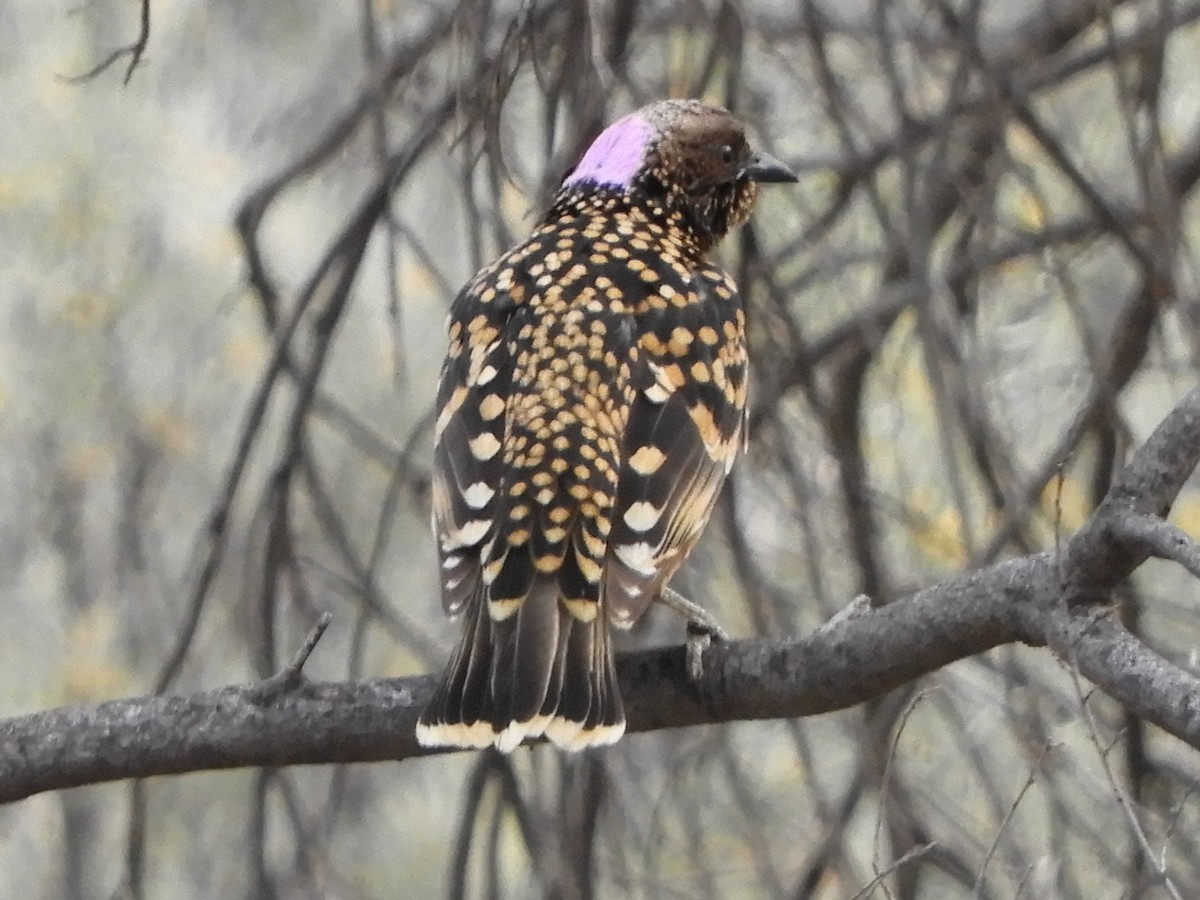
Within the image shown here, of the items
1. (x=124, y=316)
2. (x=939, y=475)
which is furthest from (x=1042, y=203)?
Answer: (x=124, y=316)

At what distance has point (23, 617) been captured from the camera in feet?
27.4

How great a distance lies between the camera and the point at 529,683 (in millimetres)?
3438

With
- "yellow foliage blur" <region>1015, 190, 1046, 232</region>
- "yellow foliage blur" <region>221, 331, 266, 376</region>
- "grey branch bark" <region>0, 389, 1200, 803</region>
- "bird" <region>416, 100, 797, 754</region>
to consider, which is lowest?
"grey branch bark" <region>0, 389, 1200, 803</region>

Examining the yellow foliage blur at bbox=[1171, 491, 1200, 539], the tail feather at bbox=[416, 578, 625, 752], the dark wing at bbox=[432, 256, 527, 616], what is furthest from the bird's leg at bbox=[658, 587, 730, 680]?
the yellow foliage blur at bbox=[1171, 491, 1200, 539]

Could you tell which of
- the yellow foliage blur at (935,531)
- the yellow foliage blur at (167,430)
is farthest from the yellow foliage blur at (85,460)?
the yellow foliage blur at (935,531)

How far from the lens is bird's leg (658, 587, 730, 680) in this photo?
339cm

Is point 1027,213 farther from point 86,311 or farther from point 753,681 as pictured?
point 753,681

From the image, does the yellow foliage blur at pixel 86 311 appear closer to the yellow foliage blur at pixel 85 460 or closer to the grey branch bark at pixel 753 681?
the yellow foliage blur at pixel 85 460

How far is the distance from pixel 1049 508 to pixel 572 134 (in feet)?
7.06

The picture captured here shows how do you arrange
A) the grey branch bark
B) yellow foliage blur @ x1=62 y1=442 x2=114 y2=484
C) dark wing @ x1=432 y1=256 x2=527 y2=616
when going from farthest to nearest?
yellow foliage blur @ x1=62 y1=442 x2=114 y2=484 < dark wing @ x1=432 y1=256 x2=527 y2=616 < the grey branch bark

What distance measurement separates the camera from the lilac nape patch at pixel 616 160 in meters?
4.79

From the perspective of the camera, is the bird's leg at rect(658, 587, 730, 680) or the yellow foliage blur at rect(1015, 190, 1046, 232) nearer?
the bird's leg at rect(658, 587, 730, 680)

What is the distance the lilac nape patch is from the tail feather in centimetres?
151

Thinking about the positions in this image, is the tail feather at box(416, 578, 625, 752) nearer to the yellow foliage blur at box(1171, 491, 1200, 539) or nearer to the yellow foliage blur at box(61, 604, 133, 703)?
the yellow foliage blur at box(1171, 491, 1200, 539)
